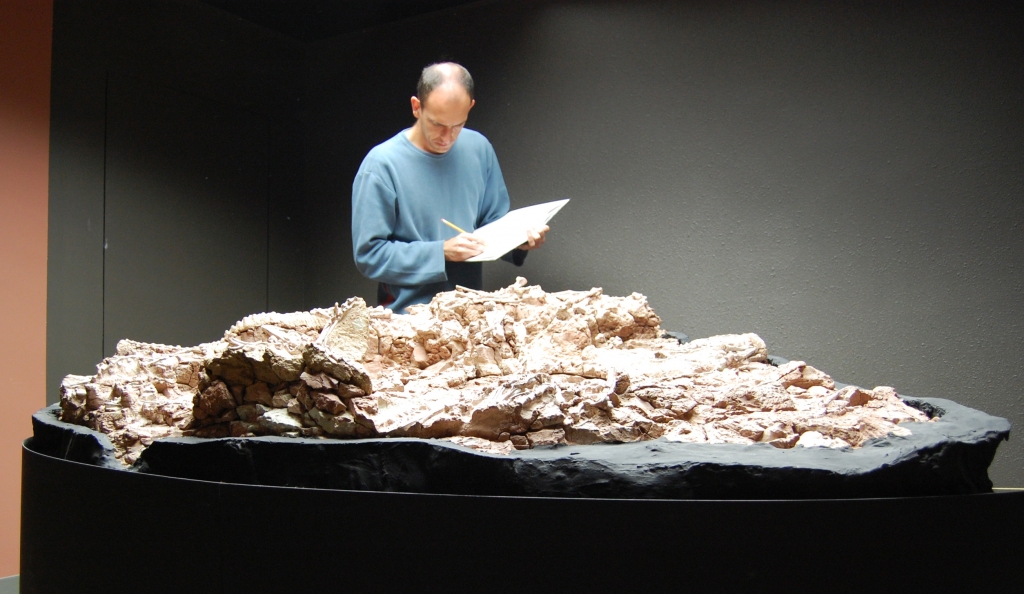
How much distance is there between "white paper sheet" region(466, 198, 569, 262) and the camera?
1.93m

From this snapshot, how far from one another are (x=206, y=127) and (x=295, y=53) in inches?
11.9

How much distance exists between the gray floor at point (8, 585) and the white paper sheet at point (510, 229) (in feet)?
4.86

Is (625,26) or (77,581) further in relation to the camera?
(625,26)

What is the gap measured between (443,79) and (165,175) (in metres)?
0.75

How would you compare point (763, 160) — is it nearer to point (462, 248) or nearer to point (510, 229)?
point (510, 229)

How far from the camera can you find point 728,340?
1.60m

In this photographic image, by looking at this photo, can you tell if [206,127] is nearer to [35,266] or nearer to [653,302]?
[35,266]

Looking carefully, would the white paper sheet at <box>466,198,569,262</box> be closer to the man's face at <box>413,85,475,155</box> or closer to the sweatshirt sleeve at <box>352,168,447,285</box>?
the sweatshirt sleeve at <box>352,168,447,285</box>

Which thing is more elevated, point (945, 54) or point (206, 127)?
point (945, 54)

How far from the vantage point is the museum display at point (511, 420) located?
2.82 ft

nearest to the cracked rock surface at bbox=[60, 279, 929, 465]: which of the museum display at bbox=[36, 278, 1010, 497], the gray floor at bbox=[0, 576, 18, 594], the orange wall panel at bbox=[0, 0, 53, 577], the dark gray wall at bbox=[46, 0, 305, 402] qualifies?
the museum display at bbox=[36, 278, 1010, 497]

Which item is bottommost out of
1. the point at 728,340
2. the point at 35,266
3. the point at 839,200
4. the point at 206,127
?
the point at 728,340

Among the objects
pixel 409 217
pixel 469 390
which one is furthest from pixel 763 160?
pixel 469 390

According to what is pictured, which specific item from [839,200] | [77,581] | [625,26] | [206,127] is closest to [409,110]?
[206,127]
